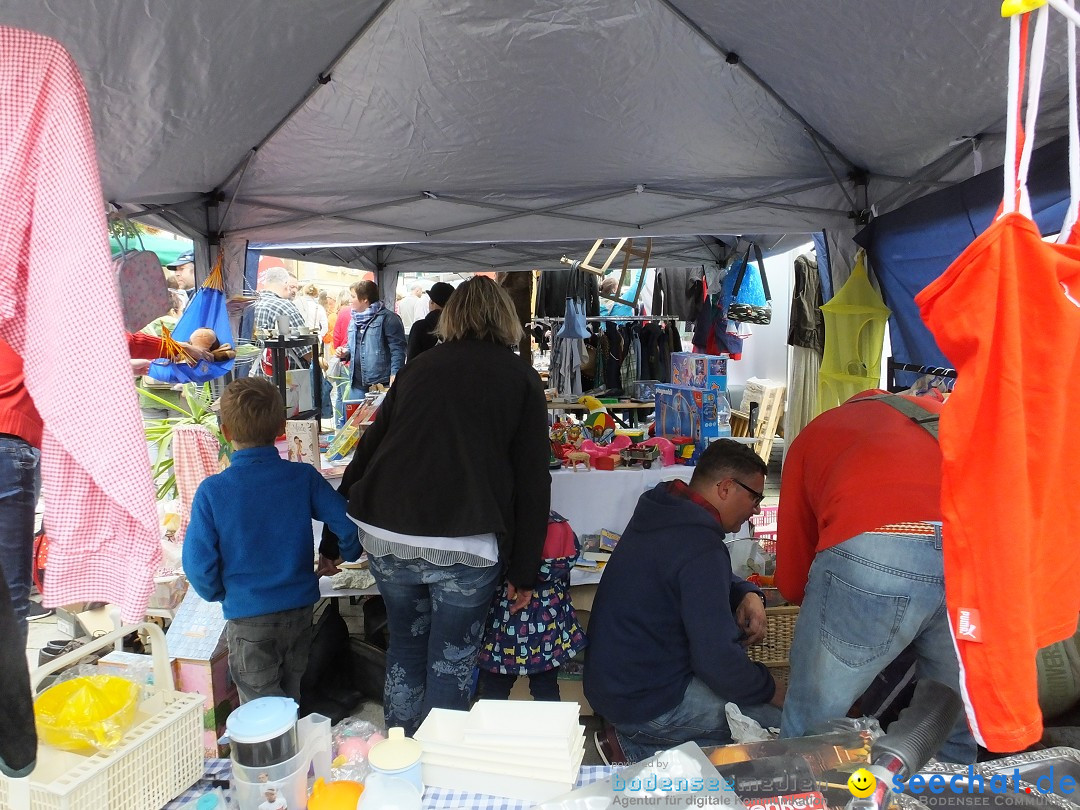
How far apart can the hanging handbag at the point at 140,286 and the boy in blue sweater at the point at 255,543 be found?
4.02 feet

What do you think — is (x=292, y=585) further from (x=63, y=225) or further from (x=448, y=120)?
(x=448, y=120)

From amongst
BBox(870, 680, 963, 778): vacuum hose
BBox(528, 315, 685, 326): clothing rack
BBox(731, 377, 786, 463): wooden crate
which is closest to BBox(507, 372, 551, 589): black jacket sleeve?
BBox(870, 680, 963, 778): vacuum hose

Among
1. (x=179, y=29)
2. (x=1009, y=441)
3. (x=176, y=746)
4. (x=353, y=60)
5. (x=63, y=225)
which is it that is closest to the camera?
(x=1009, y=441)

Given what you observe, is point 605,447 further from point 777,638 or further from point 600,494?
point 777,638

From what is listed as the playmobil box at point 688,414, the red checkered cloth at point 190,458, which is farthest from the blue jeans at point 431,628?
the playmobil box at point 688,414

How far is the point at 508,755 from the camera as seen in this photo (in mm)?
1193

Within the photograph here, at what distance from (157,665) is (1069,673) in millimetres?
2796

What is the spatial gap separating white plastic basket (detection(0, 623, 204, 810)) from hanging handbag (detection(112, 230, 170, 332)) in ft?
7.46

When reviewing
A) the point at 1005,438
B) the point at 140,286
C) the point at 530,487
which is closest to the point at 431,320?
the point at 140,286

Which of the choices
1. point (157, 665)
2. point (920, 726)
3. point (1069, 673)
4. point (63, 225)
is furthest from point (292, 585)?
point (1069, 673)

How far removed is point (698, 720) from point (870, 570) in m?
0.76

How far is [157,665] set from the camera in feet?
4.26

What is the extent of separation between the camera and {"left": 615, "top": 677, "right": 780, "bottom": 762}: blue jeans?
202 centimetres

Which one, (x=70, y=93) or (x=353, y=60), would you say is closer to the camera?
(x=70, y=93)
